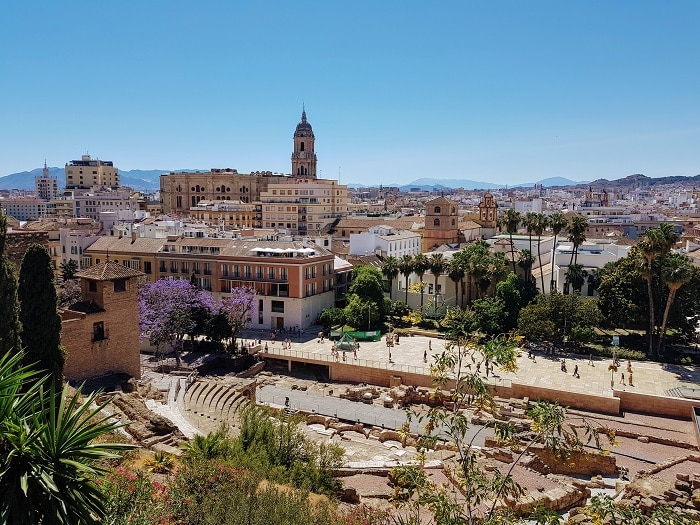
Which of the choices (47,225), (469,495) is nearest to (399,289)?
(47,225)

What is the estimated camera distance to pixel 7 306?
70.3ft

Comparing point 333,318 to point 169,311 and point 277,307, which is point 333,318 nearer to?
point 277,307

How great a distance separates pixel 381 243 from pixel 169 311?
37.6m

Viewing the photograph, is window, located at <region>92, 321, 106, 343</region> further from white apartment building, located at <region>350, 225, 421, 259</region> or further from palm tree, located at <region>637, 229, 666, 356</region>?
white apartment building, located at <region>350, 225, 421, 259</region>

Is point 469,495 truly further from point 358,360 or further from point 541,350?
point 541,350

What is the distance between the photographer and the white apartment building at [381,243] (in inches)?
Answer: 2921

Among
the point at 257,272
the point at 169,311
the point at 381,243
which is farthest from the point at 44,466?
the point at 381,243

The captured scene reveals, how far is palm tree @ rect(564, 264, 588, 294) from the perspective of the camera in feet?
182

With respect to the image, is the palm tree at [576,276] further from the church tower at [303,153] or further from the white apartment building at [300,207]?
the church tower at [303,153]

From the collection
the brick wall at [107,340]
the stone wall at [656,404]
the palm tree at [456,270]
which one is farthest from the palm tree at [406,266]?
the brick wall at [107,340]

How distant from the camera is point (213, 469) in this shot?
637 inches

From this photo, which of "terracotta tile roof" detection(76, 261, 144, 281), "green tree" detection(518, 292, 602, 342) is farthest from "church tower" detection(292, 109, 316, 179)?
"terracotta tile roof" detection(76, 261, 144, 281)

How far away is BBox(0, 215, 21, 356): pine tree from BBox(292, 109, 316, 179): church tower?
132 metres

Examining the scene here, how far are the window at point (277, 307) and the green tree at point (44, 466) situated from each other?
44.9m
